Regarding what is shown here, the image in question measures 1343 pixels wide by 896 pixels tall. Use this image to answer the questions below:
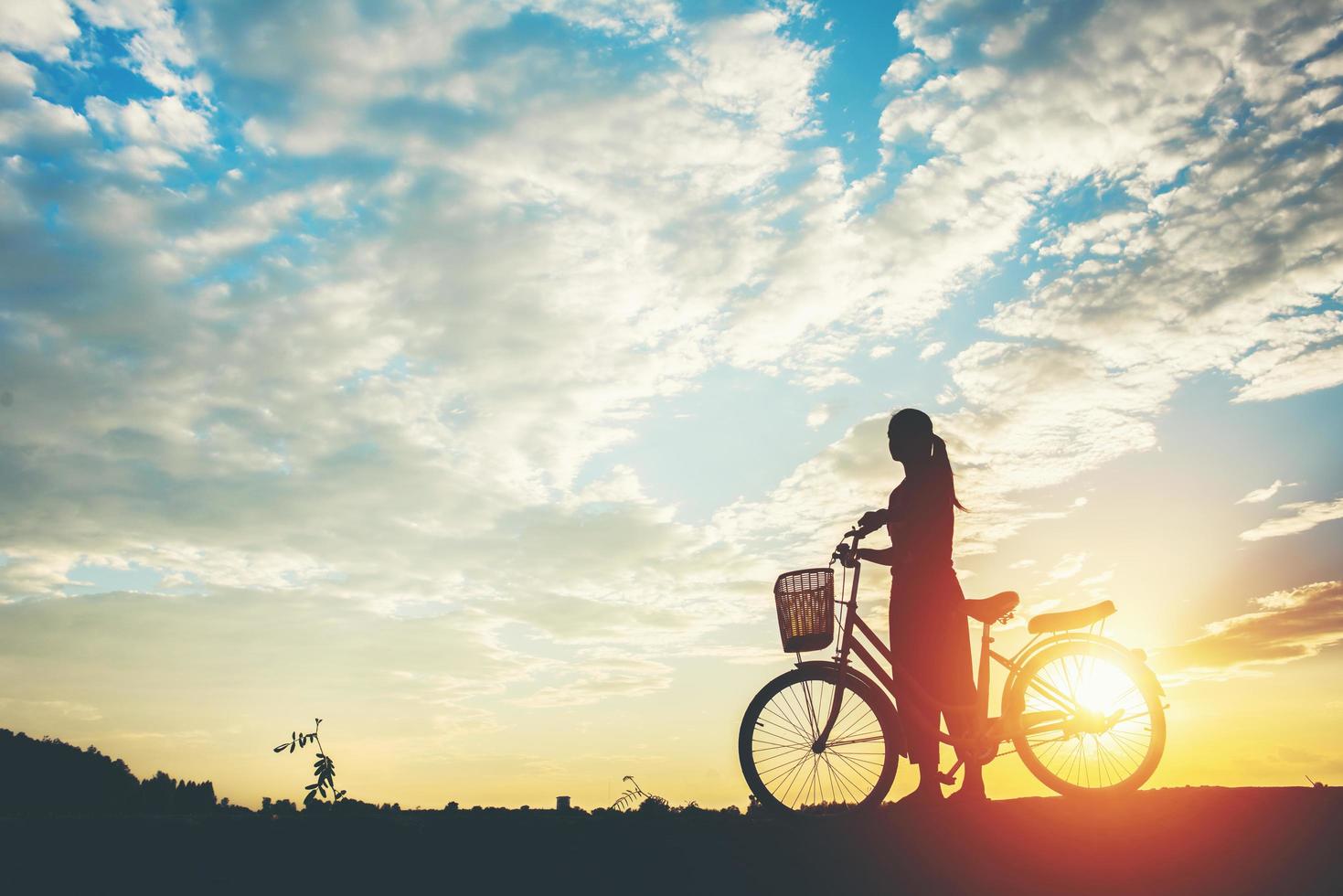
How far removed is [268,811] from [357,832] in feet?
12.8

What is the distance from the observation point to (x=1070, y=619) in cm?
676

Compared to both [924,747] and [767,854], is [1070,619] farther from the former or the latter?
[767,854]

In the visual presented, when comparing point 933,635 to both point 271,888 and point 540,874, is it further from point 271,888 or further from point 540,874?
point 271,888

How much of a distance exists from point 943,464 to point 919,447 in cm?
23

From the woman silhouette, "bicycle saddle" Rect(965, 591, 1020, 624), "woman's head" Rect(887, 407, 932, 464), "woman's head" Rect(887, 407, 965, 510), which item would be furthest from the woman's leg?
"woman's head" Rect(887, 407, 932, 464)

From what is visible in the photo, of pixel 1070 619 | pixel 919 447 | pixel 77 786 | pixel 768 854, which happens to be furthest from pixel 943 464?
pixel 77 786

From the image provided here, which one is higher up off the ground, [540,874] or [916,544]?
[916,544]

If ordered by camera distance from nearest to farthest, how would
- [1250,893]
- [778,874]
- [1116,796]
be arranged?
[1250,893] < [778,874] < [1116,796]

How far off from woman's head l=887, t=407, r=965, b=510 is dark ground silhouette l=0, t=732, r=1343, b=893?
2467mm

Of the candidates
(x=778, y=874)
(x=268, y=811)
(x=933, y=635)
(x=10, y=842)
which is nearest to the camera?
(x=778, y=874)

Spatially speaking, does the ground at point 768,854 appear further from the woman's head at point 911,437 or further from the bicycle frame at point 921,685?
the woman's head at point 911,437

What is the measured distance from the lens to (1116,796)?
21.0ft

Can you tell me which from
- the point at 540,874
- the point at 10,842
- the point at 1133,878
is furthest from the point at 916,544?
the point at 10,842

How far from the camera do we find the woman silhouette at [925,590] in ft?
21.8
